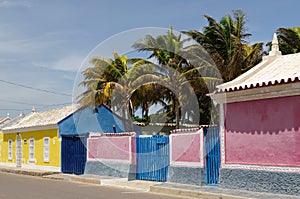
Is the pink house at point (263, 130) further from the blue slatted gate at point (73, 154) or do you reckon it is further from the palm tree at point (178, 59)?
the blue slatted gate at point (73, 154)

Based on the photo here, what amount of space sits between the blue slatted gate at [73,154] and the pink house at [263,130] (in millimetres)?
10173

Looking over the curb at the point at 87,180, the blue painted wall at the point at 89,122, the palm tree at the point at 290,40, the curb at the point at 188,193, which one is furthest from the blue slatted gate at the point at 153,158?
the palm tree at the point at 290,40

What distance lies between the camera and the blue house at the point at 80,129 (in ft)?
74.3

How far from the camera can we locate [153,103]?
26875 mm

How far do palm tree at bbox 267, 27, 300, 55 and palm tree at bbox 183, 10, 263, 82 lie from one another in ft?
4.45

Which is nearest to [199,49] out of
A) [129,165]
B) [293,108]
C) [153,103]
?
[153,103]

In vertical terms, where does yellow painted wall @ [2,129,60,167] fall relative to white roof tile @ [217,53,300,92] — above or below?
below

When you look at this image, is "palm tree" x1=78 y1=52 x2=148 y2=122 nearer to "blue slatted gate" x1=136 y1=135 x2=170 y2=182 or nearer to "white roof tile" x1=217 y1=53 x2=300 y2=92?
"blue slatted gate" x1=136 y1=135 x2=170 y2=182

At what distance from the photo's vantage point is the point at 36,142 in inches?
1082

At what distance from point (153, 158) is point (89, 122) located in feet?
28.9

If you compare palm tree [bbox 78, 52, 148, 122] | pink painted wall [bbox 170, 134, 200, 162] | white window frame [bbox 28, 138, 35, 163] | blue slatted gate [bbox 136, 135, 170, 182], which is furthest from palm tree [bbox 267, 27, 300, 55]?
white window frame [bbox 28, 138, 35, 163]

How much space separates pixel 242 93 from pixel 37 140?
1748 centimetres

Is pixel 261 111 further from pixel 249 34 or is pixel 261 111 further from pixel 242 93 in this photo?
pixel 249 34

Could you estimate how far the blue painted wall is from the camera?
2492cm
